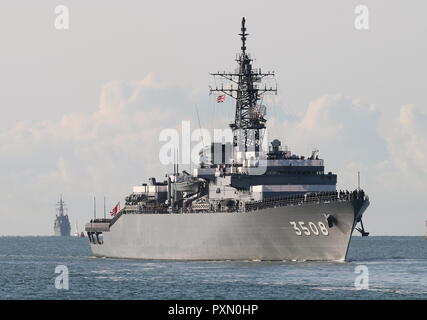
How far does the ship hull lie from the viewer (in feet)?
244

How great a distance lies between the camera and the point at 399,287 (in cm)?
6112

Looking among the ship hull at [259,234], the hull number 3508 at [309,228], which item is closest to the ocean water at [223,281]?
the ship hull at [259,234]

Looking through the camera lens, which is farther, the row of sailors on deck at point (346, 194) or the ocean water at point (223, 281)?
the row of sailors on deck at point (346, 194)

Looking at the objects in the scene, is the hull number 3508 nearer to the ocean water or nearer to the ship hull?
the ship hull

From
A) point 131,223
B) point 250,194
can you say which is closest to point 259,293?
point 250,194

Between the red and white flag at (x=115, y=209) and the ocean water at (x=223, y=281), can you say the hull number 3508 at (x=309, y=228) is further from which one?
the red and white flag at (x=115, y=209)

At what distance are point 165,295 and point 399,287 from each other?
37.8 ft

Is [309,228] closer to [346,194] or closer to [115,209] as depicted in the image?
[346,194]

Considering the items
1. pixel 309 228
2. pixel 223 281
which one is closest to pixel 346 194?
pixel 309 228

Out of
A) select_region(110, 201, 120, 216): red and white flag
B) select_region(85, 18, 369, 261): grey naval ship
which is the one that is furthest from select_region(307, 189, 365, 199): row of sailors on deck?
select_region(110, 201, 120, 216): red and white flag

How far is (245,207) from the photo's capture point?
79.1 m

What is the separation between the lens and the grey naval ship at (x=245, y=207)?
74812mm

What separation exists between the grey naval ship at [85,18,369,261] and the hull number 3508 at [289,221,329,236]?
60 millimetres
